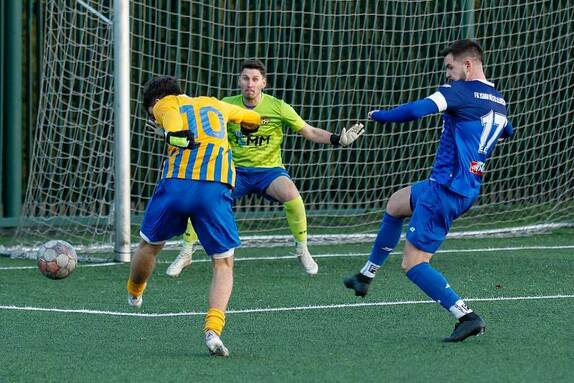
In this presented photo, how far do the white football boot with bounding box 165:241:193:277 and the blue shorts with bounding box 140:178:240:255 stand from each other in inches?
117

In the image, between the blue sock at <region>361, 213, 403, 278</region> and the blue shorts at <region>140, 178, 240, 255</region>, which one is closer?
the blue shorts at <region>140, 178, 240, 255</region>

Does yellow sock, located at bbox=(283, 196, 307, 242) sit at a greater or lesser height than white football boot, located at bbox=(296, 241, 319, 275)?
greater

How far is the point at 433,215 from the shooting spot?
6414mm

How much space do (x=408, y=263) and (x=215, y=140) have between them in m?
1.22

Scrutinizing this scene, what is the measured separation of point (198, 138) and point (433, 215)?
51.8 inches

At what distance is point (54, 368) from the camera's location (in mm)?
5590

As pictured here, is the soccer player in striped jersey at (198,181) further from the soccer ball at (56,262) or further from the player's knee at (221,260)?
the soccer ball at (56,262)

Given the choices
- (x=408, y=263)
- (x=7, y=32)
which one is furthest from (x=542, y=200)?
(x=408, y=263)

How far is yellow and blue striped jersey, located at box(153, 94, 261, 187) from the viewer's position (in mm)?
6035

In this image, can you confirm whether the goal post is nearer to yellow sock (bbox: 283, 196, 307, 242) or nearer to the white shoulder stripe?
yellow sock (bbox: 283, 196, 307, 242)

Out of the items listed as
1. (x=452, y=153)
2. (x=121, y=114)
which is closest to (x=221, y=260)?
(x=452, y=153)

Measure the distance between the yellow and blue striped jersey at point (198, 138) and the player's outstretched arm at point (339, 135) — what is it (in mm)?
1051

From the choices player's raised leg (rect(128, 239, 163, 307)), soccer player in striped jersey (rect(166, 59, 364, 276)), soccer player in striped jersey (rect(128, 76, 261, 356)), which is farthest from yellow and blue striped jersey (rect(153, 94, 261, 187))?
soccer player in striped jersey (rect(166, 59, 364, 276))

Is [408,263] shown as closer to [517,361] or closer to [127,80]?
[517,361]
